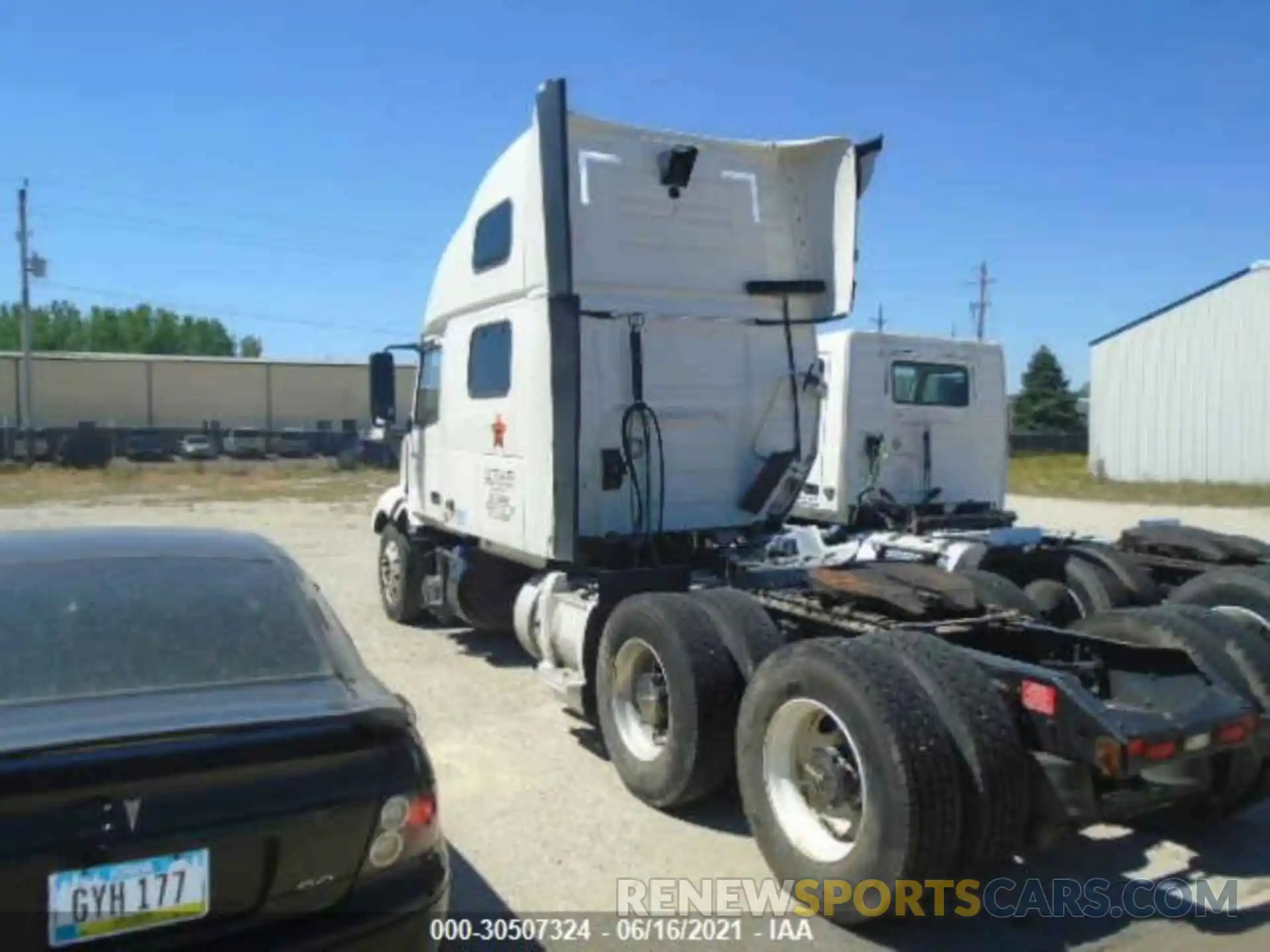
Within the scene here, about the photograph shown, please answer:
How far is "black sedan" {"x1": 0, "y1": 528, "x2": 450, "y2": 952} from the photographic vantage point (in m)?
2.48

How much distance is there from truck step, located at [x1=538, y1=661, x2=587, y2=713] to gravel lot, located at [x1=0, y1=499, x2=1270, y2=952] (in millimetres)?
314

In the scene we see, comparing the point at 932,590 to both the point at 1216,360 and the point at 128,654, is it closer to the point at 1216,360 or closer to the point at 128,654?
the point at 128,654

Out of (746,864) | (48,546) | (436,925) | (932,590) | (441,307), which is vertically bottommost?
(746,864)

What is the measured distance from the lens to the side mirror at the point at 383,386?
372 inches

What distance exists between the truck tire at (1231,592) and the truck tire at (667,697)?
2.67m

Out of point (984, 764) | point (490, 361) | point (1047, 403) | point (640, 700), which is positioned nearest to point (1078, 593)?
point (640, 700)

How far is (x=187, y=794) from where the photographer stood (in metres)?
2.60

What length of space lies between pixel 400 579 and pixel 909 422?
18.3ft

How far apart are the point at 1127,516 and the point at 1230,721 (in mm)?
20680

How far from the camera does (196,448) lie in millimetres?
41688

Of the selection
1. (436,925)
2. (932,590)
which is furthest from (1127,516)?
(436,925)

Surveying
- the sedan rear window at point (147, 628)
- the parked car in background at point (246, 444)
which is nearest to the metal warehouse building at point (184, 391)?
the parked car in background at point (246, 444)

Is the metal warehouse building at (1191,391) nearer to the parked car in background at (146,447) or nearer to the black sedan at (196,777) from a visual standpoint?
the black sedan at (196,777)

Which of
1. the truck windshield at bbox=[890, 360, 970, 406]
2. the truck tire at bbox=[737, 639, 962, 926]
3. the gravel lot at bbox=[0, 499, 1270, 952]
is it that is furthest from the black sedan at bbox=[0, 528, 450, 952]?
the truck windshield at bbox=[890, 360, 970, 406]
